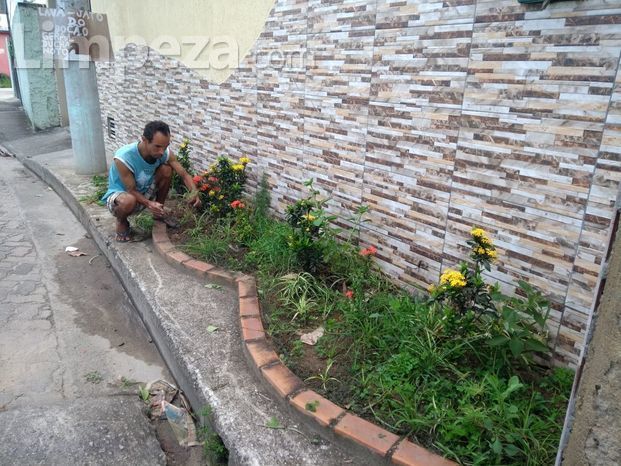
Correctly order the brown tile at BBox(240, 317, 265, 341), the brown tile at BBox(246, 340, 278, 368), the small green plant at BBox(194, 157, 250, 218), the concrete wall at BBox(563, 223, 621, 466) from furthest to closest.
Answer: the small green plant at BBox(194, 157, 250, 218)
the brown tile at BBox(240, 317, 265, 341)
the brown tile at BBox(246, 340, 278, 368)
the concrete wall at BBox(563, 223, 621, 466)

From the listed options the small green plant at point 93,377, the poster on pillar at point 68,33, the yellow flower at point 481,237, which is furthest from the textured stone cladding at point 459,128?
the poster on pillar at point 68,33

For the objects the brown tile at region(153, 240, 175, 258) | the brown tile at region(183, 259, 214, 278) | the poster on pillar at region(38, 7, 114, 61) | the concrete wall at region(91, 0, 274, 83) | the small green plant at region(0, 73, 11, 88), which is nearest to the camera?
the brown tile at region(183, 259, 214, 278)

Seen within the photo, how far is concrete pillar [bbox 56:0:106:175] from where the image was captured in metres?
7.18

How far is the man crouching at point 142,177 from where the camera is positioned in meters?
4.61

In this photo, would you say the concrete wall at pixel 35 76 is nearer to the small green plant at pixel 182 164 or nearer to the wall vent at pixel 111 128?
the wall vent at pixel 111 128

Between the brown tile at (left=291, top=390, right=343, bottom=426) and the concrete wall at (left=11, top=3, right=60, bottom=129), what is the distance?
1314 centimetres

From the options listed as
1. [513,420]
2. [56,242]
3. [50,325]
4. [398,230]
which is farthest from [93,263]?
[513,420]

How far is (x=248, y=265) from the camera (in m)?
4.08

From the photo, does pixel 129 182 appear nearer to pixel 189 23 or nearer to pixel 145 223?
pixel 145 223

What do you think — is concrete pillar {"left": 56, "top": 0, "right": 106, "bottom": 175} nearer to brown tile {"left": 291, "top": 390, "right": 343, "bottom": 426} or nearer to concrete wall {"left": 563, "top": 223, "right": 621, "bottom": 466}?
brown tile {"left": 291, "top": 390, "right": 343, "bottom": 426}

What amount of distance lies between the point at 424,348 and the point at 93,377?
2.19m

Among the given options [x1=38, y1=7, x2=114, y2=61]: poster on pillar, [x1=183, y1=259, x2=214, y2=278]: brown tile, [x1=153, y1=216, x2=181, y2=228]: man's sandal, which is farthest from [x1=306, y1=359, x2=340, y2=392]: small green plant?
[x1=38, y1=7, x2=114, y2=61]: poster on pillar

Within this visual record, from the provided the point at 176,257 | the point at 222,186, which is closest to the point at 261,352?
the point at 176,257

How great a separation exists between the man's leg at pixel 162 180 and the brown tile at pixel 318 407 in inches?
126
